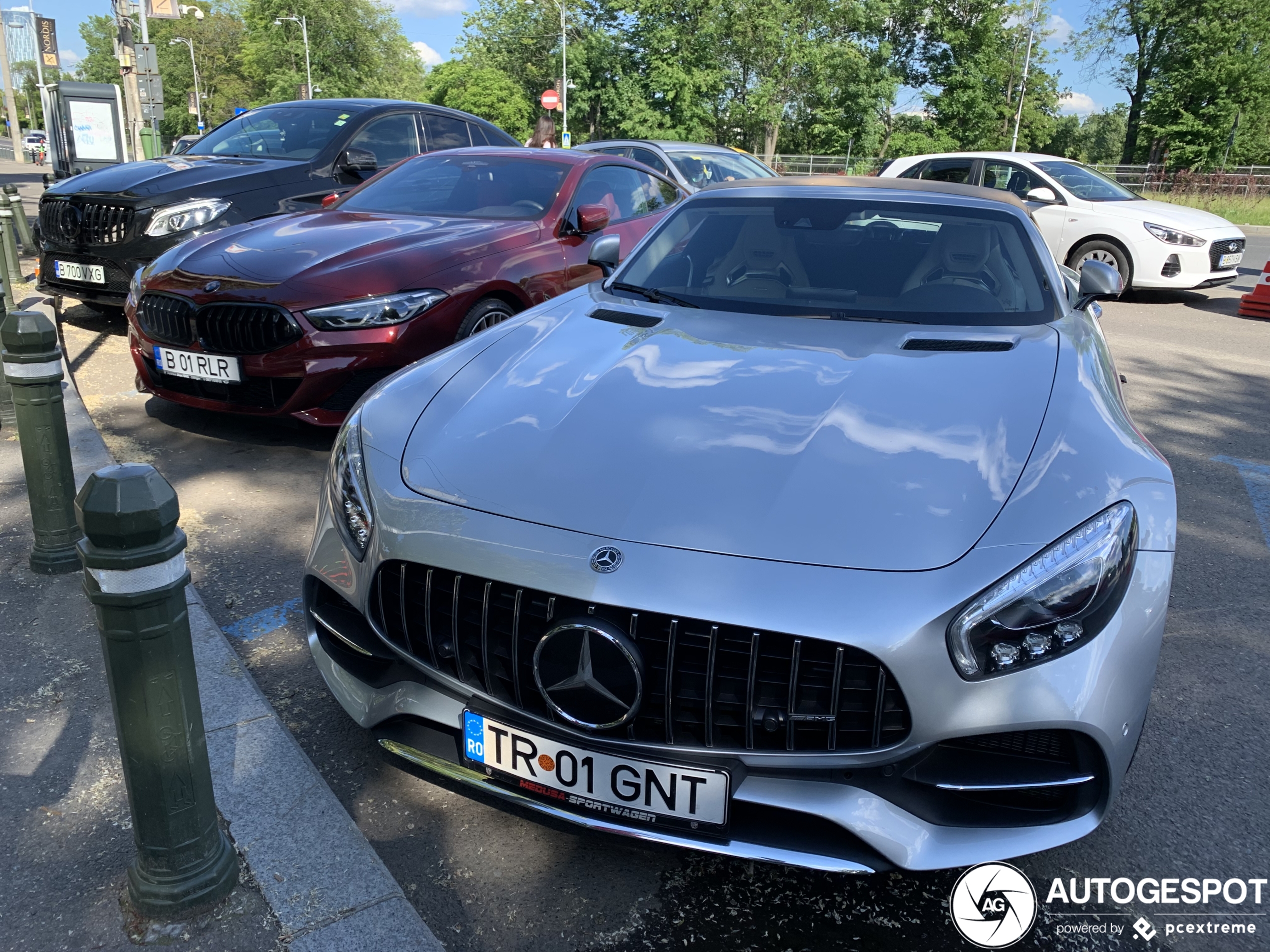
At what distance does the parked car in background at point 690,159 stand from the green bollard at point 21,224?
18.7ft

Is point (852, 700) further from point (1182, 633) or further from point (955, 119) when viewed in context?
point (955, 119)

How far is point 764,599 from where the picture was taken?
1710 mm

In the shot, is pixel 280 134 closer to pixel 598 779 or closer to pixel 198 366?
pixel 198 366

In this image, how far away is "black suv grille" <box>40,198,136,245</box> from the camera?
645 cm

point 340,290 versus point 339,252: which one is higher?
point 339,252

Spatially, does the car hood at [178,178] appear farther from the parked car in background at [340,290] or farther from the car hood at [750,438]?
the car hood at [750,438]

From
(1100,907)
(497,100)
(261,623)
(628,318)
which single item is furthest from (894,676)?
(497,100)

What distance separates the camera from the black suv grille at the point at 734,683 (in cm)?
170

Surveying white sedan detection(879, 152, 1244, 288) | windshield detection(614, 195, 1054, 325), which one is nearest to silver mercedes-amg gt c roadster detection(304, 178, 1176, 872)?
windshield detection(614, 195, 1054, 325)

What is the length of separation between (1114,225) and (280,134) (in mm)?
8382

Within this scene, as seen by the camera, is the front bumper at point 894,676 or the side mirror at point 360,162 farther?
the side mirror at point 360,162

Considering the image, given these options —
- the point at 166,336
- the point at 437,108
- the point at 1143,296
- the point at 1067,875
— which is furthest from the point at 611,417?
the point at 1143,296

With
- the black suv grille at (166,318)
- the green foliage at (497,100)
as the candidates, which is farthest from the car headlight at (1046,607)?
the green foliage at (497,100)

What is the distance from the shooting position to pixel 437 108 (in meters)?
8.28
